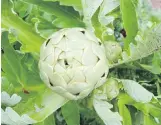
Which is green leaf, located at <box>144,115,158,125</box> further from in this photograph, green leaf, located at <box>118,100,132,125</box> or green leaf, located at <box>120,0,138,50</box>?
green leaf, located at <box>120,0,138,50</box>

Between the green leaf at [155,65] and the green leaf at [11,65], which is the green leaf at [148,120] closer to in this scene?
the green leaf at [155,65]

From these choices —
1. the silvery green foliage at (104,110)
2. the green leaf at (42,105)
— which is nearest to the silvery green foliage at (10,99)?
the green leaf at (42,105)

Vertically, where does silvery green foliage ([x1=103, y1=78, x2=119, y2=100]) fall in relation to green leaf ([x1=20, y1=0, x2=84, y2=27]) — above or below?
below

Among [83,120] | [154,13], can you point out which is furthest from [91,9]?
[83,120]

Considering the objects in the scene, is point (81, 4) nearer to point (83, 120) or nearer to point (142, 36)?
point (142, 36)

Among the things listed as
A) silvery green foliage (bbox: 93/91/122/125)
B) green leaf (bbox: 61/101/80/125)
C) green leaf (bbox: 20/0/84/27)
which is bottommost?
green leaf (bbox: 61/101/80/125)

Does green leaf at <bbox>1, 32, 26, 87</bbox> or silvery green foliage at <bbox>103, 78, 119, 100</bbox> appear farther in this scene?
green leaf at <bbox>1, 32, 26, 87</bbox>

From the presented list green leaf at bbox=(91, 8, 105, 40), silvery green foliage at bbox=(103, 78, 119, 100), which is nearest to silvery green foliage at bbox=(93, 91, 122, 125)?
silvery green foliage at bbox=(103, 78, 119, 100)

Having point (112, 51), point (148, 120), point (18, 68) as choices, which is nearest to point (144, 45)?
point (112, 51)
